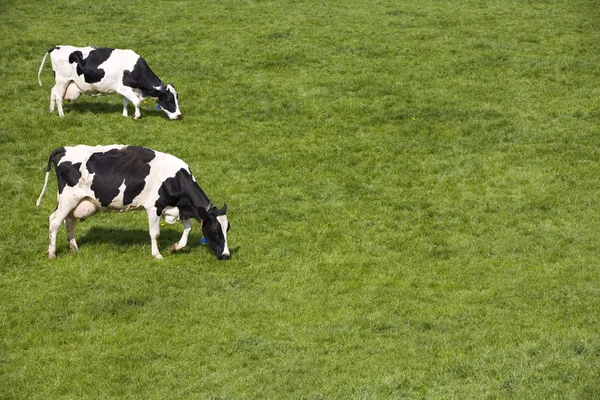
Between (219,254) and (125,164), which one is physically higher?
(125,164)

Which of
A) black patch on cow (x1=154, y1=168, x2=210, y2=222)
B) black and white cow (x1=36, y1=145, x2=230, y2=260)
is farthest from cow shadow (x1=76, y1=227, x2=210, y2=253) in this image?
black patch on cow (x1=154, y1=168, x2=210, y2=222)

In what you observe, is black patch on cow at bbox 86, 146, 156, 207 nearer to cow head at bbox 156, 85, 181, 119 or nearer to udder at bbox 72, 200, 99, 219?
udder at bbox 72, 200, 99, 219

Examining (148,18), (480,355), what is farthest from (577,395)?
(148,18)

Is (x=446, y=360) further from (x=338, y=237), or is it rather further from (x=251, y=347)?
(x=338, y=237)

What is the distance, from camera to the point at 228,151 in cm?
2453

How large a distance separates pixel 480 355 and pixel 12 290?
8560 mm

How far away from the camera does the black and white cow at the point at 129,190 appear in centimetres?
1747

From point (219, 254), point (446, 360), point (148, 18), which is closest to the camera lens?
point (446, 360)

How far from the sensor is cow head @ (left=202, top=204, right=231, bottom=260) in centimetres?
1783

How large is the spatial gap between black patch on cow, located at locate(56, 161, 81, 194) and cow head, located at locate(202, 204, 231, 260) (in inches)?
102

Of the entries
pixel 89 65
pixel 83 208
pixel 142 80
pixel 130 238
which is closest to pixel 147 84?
pixel 142 80

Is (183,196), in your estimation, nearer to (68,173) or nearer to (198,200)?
(198,200)

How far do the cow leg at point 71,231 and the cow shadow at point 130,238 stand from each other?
0.28 meters

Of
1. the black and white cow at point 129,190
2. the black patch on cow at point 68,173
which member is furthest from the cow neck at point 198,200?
the black patch on cow at point 68,173
